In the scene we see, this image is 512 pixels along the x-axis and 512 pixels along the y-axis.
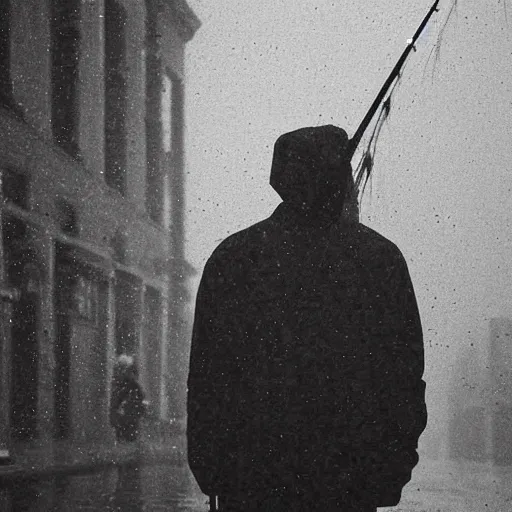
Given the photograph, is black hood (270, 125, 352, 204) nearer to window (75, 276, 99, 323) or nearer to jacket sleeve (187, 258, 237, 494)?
jacket sleeve (187, 258, 237, 494)

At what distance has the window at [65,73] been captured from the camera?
44.0 feet

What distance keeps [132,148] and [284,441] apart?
48.0ft

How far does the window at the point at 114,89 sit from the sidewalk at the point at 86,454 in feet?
12.2

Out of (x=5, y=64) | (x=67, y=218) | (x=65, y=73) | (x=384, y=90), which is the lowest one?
(x=384, y=90)

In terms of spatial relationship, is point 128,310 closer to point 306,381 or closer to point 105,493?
point 105,493

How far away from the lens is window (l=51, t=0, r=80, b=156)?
13398 mm

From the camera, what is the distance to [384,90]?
2.51 metres

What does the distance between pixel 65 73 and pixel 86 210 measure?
1770mm

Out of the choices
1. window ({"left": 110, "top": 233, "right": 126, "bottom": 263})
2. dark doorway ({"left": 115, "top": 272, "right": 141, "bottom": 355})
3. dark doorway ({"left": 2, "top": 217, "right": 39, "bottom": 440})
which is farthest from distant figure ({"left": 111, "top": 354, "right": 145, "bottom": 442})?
window ({"left": 110, "top": 233, "right": 126, "bottom": 263})

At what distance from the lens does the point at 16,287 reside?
1193 centimetres

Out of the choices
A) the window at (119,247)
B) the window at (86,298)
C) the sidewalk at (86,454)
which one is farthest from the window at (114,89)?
the sidewalk at (86,454)

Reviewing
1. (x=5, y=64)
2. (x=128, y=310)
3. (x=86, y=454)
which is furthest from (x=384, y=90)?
(x=128, y=310)

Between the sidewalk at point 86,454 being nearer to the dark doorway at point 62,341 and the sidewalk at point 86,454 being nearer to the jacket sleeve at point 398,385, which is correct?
the dark doorway at point 62,341

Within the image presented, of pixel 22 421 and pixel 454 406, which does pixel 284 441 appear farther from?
pixel 454 406
